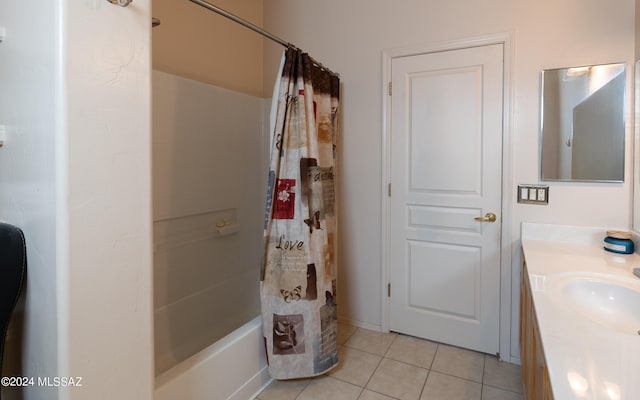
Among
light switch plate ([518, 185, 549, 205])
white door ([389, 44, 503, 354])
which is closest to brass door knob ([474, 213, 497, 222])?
white door ([389, 44, 503, 354])

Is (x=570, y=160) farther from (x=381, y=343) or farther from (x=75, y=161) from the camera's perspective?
(x=75, y=161)

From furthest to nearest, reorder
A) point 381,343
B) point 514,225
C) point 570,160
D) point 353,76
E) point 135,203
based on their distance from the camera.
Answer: point 353,76 → point 381,343 → point 514,225 → point 570,160 → point 135,203

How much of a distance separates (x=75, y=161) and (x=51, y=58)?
281 millimetres

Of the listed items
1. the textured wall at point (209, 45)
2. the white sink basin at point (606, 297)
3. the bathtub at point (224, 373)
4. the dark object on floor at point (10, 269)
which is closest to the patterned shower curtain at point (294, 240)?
the bathtub at point (224, 373)

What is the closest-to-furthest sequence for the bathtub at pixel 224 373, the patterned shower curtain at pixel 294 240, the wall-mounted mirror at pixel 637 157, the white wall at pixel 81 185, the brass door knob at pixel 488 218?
the white wall at pixel 81 185, the bathtub at pixel 224 373, the wall-mounted mirror at pixel 637 157, the patterned shower curtain at pixel 294 240, the brass door knob at pixel 488 218

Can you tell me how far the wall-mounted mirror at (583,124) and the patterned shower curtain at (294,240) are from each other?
138 centimetres

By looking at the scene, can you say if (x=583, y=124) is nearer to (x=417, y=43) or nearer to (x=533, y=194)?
(x=533, y=194)

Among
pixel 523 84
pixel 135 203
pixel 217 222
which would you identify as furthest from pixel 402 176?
pixel 135 203

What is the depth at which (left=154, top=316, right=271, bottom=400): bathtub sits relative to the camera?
4.66ft

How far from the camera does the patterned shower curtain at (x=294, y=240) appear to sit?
1838mm

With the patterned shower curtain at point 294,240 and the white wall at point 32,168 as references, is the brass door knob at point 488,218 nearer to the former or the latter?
the patterned shower curtain at point 294,240

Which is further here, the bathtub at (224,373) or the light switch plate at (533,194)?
the light switch plate at (533,194)

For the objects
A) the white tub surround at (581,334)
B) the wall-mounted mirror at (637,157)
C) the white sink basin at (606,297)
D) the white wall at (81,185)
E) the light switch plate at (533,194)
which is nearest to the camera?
the white tub surround at (581,334)

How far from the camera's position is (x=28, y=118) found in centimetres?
99
